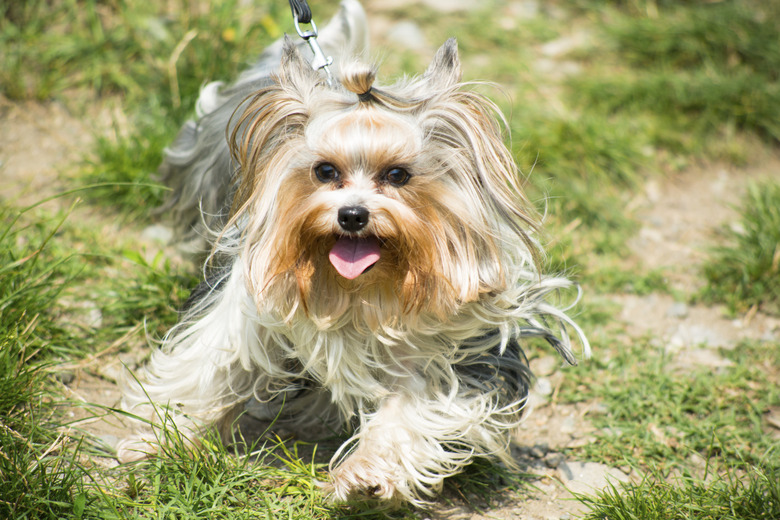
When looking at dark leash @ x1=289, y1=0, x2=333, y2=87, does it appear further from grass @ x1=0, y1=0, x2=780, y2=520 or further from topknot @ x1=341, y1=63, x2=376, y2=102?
grass @ x1=0, y1=0, x2=780, y2=520

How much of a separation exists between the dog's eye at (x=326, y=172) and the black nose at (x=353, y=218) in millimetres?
156

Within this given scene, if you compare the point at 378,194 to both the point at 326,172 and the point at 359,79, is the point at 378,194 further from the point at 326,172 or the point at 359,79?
the point at 359,79

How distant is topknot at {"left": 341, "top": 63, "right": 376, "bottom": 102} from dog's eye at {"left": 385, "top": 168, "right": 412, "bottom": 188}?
213 millimetres

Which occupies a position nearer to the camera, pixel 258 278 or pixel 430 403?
pixel 258 278

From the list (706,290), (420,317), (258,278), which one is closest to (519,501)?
(420,317)

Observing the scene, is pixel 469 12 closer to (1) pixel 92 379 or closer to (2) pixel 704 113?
(2) pixel 704 113

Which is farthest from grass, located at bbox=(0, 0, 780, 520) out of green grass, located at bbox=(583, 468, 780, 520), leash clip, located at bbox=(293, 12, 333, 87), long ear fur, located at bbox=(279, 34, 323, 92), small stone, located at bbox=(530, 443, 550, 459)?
long ear fur, located at bbox=(279, 34, 323, 92)

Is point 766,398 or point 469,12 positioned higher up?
point 469,12

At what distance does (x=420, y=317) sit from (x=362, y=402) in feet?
1.25

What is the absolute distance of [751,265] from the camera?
12.1ft

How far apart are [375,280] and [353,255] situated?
0.38ft

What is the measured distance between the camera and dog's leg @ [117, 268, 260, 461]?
237 cm

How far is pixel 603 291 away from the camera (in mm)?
3762

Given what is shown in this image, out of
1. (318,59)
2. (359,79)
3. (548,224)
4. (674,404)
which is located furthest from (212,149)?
(674,404)
